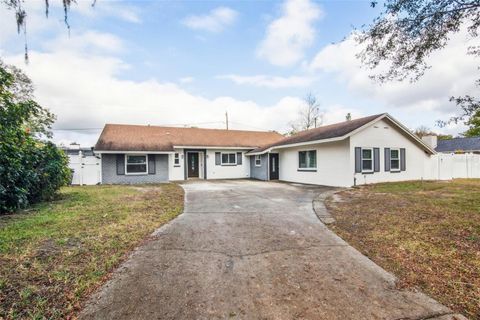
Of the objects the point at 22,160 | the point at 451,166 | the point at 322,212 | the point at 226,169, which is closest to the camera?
the point at 322,212

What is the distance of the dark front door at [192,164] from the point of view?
1959 centimetres

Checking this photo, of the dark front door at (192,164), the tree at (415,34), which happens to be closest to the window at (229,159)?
the dark front door at (192,164)

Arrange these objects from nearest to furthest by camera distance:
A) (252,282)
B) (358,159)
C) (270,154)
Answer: (252,282), (358,159), (270,154)

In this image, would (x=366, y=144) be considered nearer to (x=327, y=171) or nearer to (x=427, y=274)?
(x=327, y=171)

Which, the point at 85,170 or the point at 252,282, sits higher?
the point at 85,170

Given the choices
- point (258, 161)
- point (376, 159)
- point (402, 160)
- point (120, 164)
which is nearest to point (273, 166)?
point (258, 161)

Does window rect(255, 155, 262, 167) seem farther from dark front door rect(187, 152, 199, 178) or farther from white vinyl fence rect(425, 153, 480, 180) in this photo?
white vinyl fence rect(425, 153, 480, 180)

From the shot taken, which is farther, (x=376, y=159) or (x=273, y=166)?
(x=273, y=166)

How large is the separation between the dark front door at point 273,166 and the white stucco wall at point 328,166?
68.3 inches

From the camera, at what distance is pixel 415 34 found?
560 cm

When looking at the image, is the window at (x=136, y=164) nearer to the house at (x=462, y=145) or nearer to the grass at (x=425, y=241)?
the grass at (x=425, y=241)

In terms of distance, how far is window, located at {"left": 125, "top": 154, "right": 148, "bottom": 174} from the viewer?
16.6m

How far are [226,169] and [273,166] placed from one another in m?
4.03

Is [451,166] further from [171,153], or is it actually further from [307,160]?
[171,153]
